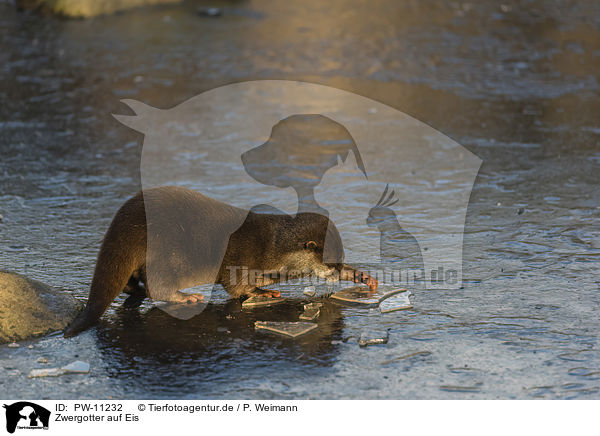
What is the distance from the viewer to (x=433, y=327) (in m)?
4.26

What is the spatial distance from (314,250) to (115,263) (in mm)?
1150

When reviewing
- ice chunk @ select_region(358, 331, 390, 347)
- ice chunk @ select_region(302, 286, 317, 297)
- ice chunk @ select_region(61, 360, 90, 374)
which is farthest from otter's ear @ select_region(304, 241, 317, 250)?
ice chunk @ select_region(61, 360, 90, 374)

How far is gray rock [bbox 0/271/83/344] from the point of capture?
4152 millimetres

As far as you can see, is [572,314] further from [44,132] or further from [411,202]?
[44,132]

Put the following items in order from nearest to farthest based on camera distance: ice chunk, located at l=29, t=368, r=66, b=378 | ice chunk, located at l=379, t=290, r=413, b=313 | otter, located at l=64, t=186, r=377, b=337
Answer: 1. ice chunk, located at l=29, t=368, r=66, b=378
2. otter, located at l=64, t=186, r=377, b=337
3. ice chunk, located at l=379, t=290, r=413, b=313

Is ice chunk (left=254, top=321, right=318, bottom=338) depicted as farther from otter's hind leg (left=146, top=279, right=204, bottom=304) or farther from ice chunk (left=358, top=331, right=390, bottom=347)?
otter's hind leg (left=146, top=279, right=204, bottom=304)

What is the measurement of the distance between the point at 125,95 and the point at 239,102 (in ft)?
4.46

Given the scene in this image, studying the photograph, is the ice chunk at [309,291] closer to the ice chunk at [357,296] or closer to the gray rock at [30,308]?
the ice chunk at [357,296]

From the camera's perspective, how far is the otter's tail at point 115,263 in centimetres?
424

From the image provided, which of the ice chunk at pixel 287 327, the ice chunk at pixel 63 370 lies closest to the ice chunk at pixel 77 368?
the ice chunk at pixel 63 370

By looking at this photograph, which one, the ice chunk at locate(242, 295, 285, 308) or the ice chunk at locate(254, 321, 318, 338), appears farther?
the ice chunk at locate(242, 295, 285, 308)

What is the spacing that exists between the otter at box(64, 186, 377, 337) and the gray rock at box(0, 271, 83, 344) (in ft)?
0.45

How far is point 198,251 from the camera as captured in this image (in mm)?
4574

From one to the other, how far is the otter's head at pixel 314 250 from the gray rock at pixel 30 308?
122 centimetres
